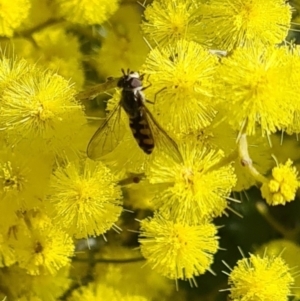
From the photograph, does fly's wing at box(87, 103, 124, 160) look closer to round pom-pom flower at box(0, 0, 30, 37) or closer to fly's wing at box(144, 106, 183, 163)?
fly's wing at box(144, 106, 183, 163)

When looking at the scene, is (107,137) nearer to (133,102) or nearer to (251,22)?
(133,102)

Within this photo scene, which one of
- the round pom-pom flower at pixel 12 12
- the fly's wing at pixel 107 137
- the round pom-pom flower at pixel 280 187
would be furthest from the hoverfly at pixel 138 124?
the round pom-pom flower at pixel 12 12

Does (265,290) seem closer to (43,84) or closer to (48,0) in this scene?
(43,84)

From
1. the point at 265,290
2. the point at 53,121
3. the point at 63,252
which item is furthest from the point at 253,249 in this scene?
the point at 53,121

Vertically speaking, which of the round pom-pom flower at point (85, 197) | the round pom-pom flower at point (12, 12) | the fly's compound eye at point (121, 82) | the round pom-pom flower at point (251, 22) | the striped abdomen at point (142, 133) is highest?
the round pom-pom flower at point (12, 12)

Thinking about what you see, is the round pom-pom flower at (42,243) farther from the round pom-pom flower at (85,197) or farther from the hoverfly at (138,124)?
the hoverfly at (138,124)

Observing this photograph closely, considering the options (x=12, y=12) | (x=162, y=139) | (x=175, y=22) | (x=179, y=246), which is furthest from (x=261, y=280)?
(x=12, y=12)
